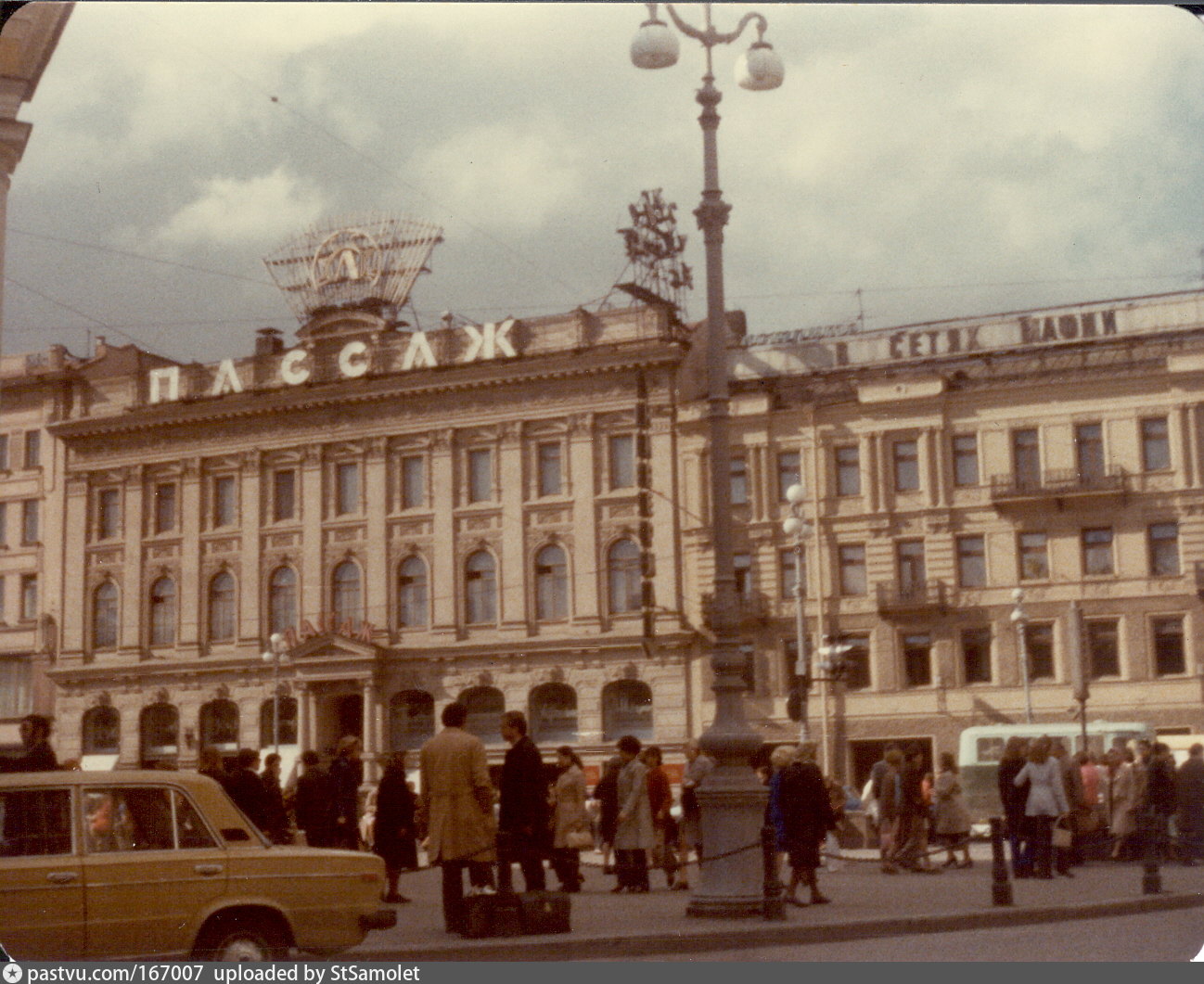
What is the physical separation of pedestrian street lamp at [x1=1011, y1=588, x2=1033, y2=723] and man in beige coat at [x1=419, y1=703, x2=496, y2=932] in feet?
66.6

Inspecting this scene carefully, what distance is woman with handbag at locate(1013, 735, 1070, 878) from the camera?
1714cm

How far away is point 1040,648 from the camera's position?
31328 mm

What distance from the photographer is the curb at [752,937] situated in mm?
10508

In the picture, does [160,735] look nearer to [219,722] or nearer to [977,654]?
[219,722]

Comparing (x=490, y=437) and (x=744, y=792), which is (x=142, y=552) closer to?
(x=744, y=792)

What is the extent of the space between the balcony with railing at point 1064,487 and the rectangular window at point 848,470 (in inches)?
115

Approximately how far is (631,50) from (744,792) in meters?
5.74

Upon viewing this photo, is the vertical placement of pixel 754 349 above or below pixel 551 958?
above

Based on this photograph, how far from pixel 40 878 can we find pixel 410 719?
18.3 m

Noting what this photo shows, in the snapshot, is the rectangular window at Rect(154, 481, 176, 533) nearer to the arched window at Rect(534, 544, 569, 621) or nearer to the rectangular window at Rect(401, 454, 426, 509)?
the rectangular window at Rect(401, 454, 426, 509)

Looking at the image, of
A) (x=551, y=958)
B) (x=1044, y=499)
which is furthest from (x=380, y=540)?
(x=551, y=958)

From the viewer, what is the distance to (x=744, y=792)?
12.7 meters

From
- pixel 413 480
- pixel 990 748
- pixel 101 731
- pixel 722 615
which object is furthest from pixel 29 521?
pixel 990 748

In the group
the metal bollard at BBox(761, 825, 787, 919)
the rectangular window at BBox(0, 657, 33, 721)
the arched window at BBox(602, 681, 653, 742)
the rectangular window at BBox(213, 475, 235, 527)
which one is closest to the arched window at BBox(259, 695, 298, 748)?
the rectangular window at BBox(0, 657, 33, 721)
